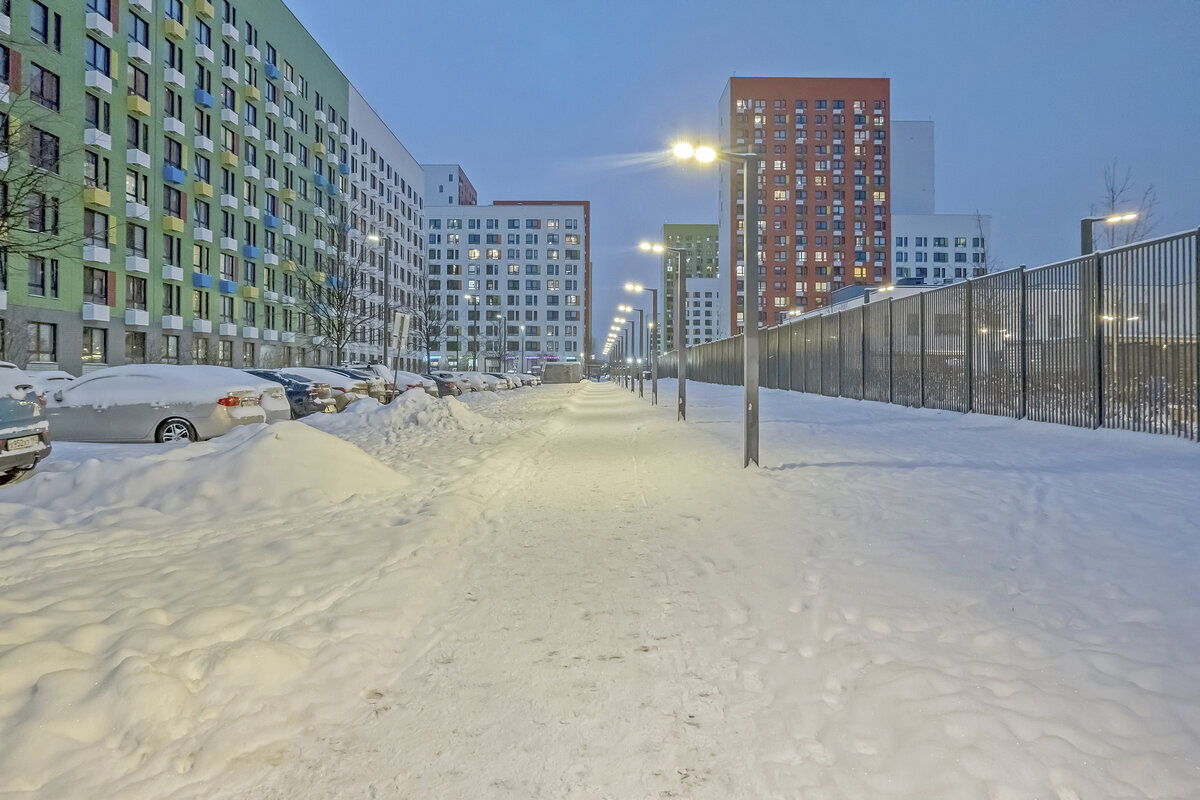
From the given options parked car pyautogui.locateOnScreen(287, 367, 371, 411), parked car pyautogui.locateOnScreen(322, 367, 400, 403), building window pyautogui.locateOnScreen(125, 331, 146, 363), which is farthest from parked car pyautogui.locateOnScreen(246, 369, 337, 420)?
building window pyautogui.locateOnScreen(125, 331, 146, 363)

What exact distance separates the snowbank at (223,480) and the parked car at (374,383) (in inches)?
543

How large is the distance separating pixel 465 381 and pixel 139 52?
26.3 meters

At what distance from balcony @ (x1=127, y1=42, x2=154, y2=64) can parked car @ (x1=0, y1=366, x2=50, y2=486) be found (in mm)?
41902

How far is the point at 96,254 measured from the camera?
36.2 meters

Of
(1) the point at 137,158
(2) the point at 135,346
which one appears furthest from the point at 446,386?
(1) the point at 137,158

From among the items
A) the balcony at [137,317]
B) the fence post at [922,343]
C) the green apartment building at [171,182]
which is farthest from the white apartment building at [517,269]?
the fence post at [922,343]

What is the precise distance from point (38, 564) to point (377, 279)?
250ft

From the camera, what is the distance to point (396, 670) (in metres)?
3.57

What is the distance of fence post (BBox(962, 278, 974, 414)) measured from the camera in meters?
15.0

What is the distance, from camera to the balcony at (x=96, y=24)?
35906 mm

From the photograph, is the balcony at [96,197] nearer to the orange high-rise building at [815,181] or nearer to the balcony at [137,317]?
the balcony at [137,317]

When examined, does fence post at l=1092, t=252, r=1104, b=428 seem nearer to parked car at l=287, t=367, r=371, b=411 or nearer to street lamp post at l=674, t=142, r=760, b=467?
street lamp post at l=674, t=142, r=760, b=467

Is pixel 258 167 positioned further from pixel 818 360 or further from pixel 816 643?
pixel 816 643

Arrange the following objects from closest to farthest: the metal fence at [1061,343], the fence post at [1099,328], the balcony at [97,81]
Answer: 1. the metal fence at [1061,343]
2. the fence post at [1099,328]
3. the balcony at [97,81]
